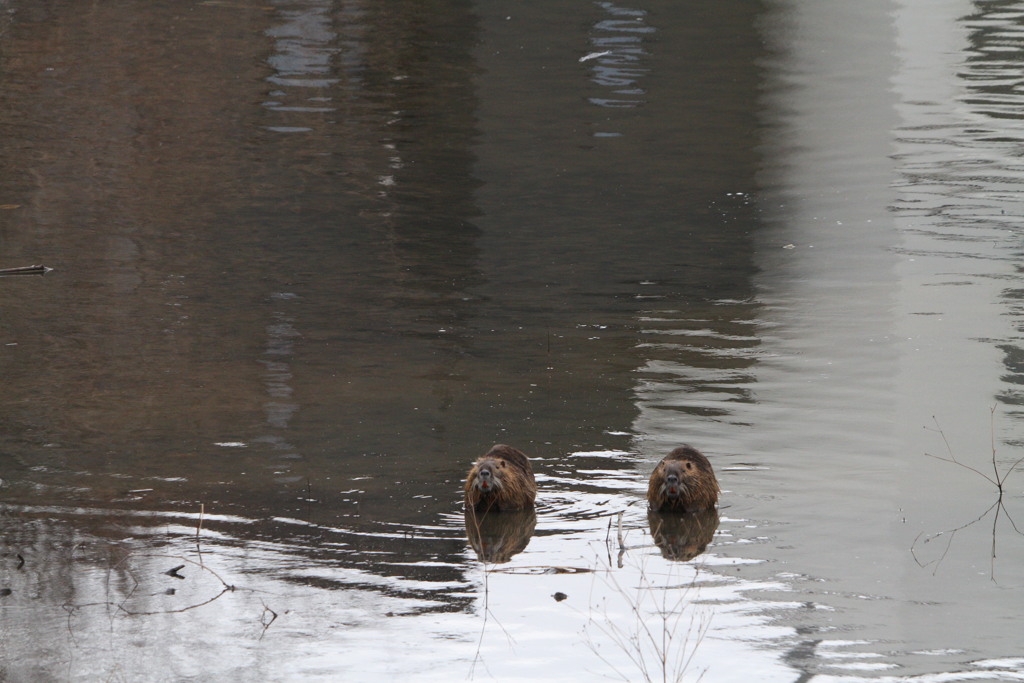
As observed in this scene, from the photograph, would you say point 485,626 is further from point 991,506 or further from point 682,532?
point 991,506

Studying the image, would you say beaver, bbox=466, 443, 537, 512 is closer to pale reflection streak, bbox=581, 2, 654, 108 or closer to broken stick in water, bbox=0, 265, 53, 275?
broken stick in water, bbox=0, 265, 53, 275

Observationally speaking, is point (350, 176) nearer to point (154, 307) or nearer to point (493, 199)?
point (493, 199)

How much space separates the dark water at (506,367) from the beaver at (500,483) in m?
0.16

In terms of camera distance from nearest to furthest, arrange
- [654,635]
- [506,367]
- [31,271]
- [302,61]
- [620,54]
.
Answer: [654,635] → [506,367] → [31,271] → [302,61] → [620,54]

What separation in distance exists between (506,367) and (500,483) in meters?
3.39

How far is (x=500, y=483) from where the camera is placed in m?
8.23

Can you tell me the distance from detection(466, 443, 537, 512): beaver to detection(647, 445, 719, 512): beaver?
76cm

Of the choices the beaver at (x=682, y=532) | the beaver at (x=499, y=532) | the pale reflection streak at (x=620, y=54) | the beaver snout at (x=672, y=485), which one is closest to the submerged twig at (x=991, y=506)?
the beaver at (x=682, y=532)

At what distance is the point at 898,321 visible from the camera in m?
12.6

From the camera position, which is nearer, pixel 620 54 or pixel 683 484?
pixel 683 484

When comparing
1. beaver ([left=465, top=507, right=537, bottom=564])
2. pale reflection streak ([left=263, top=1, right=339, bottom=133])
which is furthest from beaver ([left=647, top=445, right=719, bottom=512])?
pale reflection streak ([left=263, top=1, right=339, bottom=133])

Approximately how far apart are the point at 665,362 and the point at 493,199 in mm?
6792

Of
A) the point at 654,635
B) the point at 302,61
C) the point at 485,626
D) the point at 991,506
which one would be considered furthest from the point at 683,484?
the point at 302,61

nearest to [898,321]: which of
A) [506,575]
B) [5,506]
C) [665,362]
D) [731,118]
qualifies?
[665,362]
